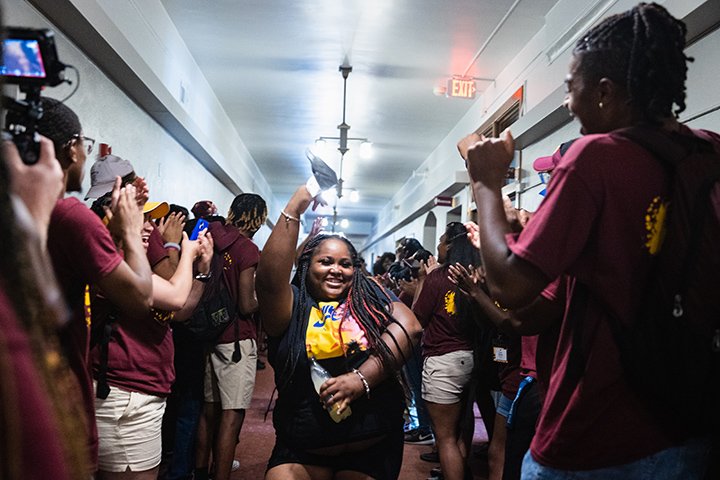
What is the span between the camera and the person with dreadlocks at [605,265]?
3.92 ft

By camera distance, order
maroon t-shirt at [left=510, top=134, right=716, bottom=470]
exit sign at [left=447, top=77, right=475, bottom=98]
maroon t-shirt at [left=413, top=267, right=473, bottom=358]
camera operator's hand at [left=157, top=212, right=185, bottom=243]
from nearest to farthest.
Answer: maroon t-shirt at [left=510, top=134, right=716, bottom=470]
camera operator's hand at [left=157, top=212, right=185, bottom=243]
maroon t-shirt at [left=413, top=267, right=473, bottom=358]
exit sign at [left=447, top=77, right=475, bottom=98]

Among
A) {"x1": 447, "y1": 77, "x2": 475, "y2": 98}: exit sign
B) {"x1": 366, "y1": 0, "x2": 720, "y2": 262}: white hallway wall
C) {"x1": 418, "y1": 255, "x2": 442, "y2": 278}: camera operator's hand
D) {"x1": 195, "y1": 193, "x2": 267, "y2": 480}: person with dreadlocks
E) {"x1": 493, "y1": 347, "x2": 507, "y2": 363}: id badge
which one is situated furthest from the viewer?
{"x1": 447, "y1": 77, "x2": 475, "y2": 98}: exit sign

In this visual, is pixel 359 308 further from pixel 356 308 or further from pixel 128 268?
pixel 128 268

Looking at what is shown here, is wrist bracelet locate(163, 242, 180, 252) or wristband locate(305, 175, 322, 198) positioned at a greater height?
wristband locate(305, 175, 322, 198)

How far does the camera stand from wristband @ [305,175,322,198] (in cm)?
229

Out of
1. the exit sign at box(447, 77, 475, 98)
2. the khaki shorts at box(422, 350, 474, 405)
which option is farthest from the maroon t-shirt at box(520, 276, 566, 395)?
the exit sign at box(447, 77, 475, 98)

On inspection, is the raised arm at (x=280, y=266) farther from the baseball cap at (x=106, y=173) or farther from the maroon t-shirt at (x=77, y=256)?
the baseball cap at (x=106, y=173)

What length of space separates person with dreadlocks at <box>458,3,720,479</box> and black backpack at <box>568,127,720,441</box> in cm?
2

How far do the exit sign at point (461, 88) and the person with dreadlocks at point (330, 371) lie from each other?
17.8 ft

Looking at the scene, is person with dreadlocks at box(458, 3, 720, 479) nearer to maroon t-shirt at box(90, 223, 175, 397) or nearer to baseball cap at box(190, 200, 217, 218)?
maroon t-shirt at box(90, 223, 175, 397)

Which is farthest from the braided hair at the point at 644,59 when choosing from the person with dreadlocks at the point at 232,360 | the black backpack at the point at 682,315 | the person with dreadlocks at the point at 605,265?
the person with dreadlocks at the point at 232,360

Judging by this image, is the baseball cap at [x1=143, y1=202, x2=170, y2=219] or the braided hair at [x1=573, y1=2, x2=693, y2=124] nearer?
the braided hair at [x1=573, y1=2, x2=693, y2=124]

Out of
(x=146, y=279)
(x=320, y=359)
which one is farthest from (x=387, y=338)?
(x=146, y=279)

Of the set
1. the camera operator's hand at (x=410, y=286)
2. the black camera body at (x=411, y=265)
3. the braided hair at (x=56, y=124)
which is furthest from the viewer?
the camera operator's hand at (x=410, y=286)
